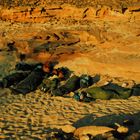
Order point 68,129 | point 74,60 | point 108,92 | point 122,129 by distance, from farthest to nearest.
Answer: point 74,60 < point 108,92 < point 68,129 < point 122,129

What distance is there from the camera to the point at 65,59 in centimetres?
1442

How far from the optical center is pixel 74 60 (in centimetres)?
1416

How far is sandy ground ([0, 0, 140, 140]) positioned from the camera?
10523 mm

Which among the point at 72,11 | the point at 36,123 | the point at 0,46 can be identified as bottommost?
the point at 36,123

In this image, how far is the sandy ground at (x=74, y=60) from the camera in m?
10.5

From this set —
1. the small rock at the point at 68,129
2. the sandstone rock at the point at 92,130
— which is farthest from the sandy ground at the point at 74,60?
the sandstone rock at the point at 92,130

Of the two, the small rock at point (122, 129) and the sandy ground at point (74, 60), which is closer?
the small rock at point (122, 129)

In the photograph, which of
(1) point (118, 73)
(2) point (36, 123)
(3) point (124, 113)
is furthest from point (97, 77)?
(2) point (36, 123)

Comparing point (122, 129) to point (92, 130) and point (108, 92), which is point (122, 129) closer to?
point (92, 130)

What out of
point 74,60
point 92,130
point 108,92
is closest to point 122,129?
point 92,130

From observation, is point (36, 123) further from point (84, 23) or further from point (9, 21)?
point (9, 21)

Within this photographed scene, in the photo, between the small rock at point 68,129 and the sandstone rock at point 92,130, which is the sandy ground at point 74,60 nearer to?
the small rock at point 68,129

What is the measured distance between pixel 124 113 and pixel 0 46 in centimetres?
628

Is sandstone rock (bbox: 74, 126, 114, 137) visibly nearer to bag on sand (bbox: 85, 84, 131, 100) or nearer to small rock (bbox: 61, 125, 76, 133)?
small rock (bbox: 61, 125, 76, 133)
